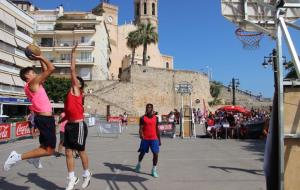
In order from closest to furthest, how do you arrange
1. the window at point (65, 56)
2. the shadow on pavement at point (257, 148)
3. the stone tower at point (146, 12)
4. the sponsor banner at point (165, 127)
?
the shadow on pavement at point (257, 148), the sponsor banner at point (165, 127), the window at point (65, 56), the stone tower at point (146, 12)

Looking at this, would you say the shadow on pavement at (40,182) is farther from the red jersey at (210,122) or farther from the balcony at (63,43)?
the balcony at (63,43)

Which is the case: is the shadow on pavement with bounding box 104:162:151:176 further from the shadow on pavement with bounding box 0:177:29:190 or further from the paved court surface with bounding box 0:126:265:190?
the shadow on pavement with bounding box 0:177:29:190

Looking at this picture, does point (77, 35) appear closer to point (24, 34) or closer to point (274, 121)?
point (24, 34)

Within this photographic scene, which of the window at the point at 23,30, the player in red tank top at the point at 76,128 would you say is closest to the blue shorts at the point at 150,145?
the player in red tank top at the point at 76,128

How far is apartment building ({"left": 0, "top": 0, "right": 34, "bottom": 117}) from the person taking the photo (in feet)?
174

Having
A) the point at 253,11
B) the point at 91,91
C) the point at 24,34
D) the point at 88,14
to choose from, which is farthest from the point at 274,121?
the point at 88,14

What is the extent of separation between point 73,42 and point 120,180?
223 feet

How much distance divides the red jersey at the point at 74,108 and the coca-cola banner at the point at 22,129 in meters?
15.3

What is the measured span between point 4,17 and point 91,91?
1993 cm

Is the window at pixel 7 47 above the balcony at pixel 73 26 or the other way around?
the other way around

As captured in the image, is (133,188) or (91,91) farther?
(91,91)

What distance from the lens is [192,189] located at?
27.3 feet

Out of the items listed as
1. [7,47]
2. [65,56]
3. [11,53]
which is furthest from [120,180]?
[65,56]

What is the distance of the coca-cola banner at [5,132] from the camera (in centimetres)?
2003
